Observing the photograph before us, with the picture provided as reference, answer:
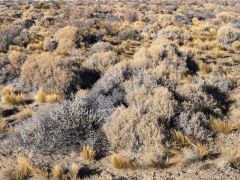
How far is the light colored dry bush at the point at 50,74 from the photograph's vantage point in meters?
10.1

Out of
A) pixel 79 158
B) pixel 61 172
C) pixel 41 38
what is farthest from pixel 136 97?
A: pixel 41 38

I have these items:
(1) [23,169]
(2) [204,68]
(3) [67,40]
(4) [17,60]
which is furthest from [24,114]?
(3) [67,40]

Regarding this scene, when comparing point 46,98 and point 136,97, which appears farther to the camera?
point 46,98

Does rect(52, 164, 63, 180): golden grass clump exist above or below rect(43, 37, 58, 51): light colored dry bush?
below

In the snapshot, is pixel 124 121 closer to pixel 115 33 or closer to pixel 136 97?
pixel 136 97

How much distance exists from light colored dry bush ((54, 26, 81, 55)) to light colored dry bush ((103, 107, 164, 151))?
28.1 ft

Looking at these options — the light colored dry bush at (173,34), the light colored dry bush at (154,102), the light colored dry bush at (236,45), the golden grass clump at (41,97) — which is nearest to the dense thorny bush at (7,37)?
the golden grass clump at (41,97)

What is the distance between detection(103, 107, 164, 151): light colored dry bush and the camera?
6641 millimetres

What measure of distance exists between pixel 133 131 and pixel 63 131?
1457 mm

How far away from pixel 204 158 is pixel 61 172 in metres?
2.58

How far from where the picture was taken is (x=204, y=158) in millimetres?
6254

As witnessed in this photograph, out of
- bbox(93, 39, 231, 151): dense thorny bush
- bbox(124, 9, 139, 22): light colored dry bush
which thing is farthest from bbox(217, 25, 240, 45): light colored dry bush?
bbox(124, 9, 139, 22): light colored dry bush

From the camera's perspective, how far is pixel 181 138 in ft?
22.2

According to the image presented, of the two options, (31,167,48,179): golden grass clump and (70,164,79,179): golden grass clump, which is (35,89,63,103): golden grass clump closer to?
(31,167,48,179): golden grass clump
